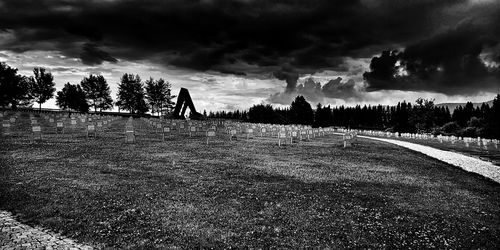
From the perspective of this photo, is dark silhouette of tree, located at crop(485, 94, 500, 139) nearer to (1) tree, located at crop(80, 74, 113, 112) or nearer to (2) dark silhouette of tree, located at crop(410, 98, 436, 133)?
(2) dark silhouette of tree, located at crop(410, 98, 436, 133)

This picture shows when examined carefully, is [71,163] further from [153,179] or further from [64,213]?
[64,213]

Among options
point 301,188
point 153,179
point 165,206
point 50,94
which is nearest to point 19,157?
point 153,179

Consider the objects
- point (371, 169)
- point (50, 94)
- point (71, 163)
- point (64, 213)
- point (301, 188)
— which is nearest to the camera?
point (64, 213)

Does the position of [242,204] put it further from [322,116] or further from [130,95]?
[322,116]

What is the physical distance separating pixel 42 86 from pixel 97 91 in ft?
47.1

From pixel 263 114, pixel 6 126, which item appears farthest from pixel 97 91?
pixel 6 126

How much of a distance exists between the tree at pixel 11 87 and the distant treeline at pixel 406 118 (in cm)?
7079

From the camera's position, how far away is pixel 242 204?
1004cm

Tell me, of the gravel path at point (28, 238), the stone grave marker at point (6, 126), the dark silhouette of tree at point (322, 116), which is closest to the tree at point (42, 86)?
the stone grave marker at point (6, 126)

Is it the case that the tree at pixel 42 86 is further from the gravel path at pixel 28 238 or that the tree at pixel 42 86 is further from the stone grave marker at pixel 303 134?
the gravel path at pixel 28 238

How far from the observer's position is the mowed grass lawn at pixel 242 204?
25.3 feet

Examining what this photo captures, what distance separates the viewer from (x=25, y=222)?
809cm

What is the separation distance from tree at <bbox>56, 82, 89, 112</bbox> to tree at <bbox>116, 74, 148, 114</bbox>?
10.1 metres

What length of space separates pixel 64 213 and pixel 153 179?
4.39m
